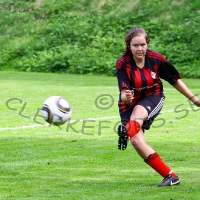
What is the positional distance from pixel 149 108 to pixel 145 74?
356mm

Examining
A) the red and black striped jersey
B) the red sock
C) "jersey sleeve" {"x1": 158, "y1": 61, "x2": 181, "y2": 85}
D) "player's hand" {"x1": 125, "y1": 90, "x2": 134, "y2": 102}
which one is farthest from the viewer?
"jersey sleeve" {"x1": 158, "y1": 61, "x2": 181, "y2": 85}

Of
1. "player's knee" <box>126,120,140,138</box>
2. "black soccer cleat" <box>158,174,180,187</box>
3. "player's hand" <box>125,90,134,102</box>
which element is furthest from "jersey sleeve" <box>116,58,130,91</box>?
"black soccer cleat" <box>158,174,180,187</box>

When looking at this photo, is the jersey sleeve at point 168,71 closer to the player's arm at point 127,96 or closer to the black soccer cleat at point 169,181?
the player's arm at point 127,96

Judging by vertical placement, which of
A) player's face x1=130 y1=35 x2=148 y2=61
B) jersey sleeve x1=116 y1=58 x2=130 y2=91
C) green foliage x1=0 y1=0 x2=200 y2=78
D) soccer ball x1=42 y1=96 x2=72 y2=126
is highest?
player's face x1=130 y1=35 x2=148 y2=61

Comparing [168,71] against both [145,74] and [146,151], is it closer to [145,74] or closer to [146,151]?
[145,74]

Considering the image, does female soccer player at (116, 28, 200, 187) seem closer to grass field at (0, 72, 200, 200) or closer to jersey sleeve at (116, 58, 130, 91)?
jersey sleeve at (116, 58, 130, 91)

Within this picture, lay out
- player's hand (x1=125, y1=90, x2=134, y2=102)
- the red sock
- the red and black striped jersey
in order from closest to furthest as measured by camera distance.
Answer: player's hand (x1=125, y1=90, x2=134, y2=102) < the red sock < the red and black striped jersey

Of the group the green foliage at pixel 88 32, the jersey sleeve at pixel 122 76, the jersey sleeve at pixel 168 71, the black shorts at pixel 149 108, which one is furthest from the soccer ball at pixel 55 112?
the green foliage at pixel 88 32

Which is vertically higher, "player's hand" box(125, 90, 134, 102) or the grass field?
"player's hand" box(125, 90, 134, 102)

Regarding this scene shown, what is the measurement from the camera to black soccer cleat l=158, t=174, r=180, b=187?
7214 millimetres

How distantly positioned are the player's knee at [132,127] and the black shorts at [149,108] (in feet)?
0.58

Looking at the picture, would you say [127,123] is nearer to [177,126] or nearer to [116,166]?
[116,166]

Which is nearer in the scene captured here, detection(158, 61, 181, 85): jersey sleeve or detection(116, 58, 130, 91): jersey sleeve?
detection(116, 58, 130, 91): jersey sleeve

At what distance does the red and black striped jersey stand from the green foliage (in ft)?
65.3
